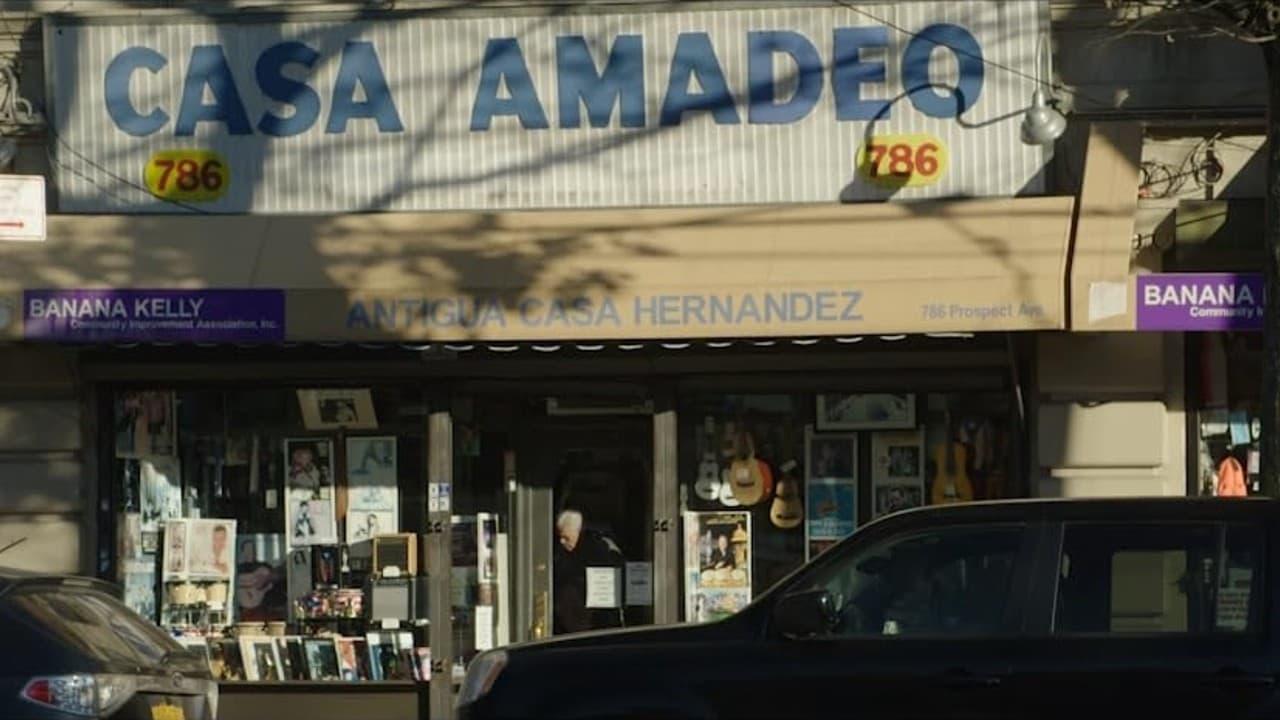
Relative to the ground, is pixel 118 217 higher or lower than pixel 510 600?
higher

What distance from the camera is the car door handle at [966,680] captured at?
7289mm

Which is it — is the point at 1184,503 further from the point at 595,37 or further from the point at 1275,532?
the point at 595,37

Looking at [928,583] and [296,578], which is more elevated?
[928,583]

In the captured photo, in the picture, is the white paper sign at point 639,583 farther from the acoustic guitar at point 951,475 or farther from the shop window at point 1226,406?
the shop window at point 1226,406

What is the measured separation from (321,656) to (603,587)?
215cm

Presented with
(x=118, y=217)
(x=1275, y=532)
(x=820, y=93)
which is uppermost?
(x=820, y=93)

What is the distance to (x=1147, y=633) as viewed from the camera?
732cm

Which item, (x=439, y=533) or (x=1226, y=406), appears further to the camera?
(x=439, y=533)

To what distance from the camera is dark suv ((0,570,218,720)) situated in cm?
788

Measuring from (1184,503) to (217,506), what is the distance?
826 centimetres

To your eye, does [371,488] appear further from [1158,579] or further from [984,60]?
[1158,579]

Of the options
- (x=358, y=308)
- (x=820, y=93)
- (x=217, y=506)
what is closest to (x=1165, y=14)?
(x=820, y=93)

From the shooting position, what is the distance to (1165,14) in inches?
496

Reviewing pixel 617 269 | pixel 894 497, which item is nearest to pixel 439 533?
pixel 617 269
